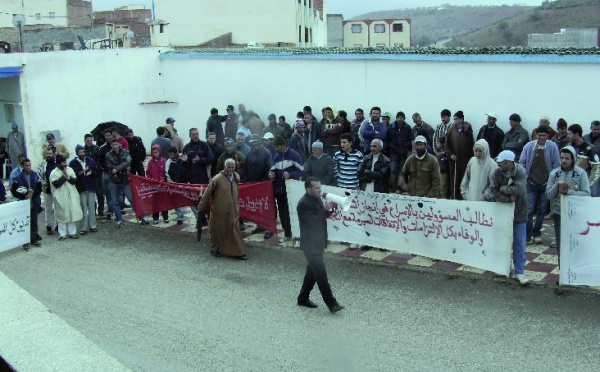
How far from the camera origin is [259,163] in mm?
12031

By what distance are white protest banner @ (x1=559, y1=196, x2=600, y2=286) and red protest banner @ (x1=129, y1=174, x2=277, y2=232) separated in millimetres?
5012

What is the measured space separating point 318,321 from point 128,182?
7.09 metres

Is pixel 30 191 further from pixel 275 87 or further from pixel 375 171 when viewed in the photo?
pixel 275 87

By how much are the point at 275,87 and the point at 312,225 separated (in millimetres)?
11608

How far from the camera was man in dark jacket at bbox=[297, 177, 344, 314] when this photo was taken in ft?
26.8

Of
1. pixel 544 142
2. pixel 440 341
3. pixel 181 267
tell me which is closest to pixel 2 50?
pixel 181 267

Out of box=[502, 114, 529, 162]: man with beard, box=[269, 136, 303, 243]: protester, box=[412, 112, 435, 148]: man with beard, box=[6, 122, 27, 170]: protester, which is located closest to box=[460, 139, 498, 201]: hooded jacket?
box=[502, 114, 529, 162]: man with beard

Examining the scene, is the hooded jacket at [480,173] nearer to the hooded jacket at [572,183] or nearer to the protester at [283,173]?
the hooded jacket at [572,183]

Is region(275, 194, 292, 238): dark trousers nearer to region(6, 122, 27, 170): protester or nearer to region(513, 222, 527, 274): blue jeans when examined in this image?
region(513, 222, 527, 274): blue jeans

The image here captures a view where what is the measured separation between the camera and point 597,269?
8320 millimetres

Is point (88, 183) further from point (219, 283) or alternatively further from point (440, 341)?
point (440, 341)

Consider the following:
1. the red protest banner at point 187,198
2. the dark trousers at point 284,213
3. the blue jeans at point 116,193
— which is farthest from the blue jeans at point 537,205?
the blue jeans at point 116,193

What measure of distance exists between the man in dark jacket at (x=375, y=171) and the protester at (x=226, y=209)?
2.11m

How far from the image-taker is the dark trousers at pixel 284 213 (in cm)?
1180
